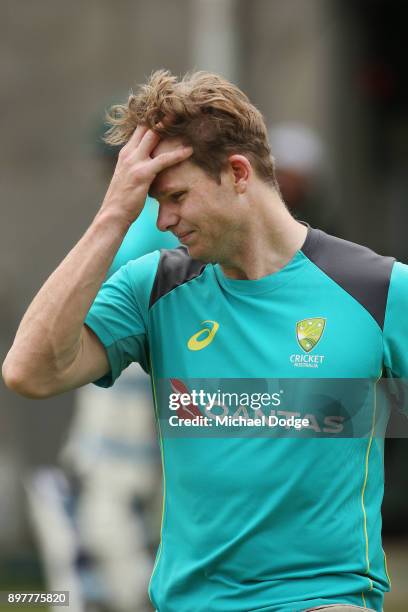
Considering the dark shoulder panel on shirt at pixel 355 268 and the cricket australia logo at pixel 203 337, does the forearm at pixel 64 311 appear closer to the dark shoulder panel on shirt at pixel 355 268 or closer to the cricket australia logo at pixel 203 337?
the cricket australia logo at pixel 203 337

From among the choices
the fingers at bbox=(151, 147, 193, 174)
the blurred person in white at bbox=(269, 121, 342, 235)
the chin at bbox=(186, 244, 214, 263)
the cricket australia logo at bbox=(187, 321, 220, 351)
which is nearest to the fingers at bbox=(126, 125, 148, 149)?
the fingers at bbox=(151, 147, 193, 174)

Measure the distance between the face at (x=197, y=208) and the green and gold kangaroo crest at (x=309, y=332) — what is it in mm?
315

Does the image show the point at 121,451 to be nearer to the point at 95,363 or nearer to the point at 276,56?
the point at 95,363

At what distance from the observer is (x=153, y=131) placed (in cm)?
412

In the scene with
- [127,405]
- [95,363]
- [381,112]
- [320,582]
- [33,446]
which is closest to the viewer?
[320,582]

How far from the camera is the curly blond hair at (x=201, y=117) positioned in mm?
4102

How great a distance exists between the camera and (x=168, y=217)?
164 inches

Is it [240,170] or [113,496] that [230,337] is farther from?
[113,496]

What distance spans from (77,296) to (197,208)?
1.42 feet

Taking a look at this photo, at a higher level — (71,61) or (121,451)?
(71,61)

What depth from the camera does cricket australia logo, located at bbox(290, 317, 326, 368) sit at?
408 centimetres

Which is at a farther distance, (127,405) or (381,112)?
(381,112)

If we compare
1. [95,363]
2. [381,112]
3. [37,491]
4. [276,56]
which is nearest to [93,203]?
[276,56]

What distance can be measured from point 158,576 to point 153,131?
131cm
